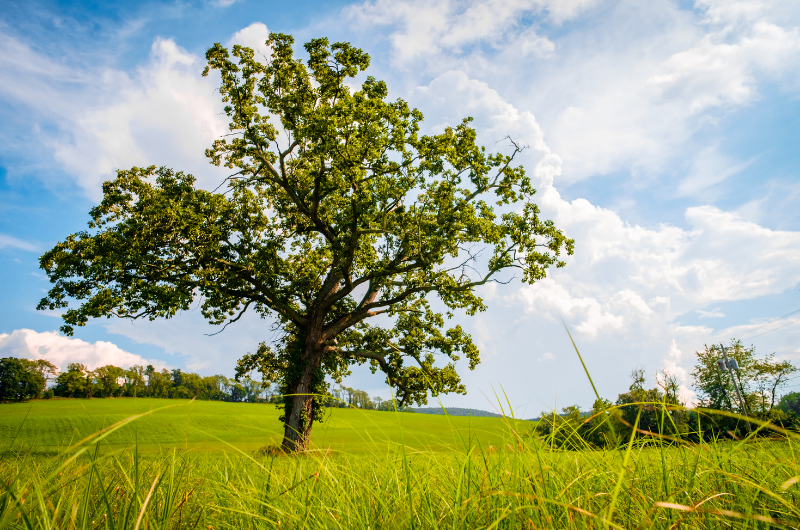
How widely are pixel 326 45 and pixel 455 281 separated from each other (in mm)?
9862

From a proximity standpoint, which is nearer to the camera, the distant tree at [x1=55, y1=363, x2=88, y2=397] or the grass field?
the grass field

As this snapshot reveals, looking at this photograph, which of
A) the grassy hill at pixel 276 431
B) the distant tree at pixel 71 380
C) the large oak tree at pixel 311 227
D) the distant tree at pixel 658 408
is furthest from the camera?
the large oak tree at pixel 311 227

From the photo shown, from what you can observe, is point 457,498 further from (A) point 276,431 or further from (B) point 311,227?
(B) point 311,227

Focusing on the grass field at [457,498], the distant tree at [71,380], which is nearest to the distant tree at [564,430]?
the grass field at [457,498]

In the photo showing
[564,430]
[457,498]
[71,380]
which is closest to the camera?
[457,498]

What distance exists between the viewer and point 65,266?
40.5 feet

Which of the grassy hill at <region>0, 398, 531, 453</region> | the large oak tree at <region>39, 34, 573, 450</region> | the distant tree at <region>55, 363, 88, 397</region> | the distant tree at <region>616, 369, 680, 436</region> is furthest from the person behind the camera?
the large oak tree at <region>39, 34, 573, 450</region>

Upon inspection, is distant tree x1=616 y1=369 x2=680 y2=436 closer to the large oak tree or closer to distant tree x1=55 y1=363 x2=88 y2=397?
A: distant tree x1=55 y1=363 x2=88 y2=397

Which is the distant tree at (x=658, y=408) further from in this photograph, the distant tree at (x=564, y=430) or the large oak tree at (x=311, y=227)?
the large oak tree at (x=311, y=227)

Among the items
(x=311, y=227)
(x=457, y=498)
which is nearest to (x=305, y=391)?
(x=311, y=227)

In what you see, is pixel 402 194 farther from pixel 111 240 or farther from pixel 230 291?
pixel 111 240

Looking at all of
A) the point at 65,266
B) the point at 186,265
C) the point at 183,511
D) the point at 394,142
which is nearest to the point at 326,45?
the point at 394,142

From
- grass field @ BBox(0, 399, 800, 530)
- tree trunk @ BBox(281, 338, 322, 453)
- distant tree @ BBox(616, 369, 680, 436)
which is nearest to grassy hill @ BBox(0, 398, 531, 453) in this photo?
grass field @ BBox(0, 399, 800, 530)

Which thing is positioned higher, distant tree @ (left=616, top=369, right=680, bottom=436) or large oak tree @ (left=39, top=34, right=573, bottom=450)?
large oak tree @ (left=39, top=34, right=573, bottom=450)
